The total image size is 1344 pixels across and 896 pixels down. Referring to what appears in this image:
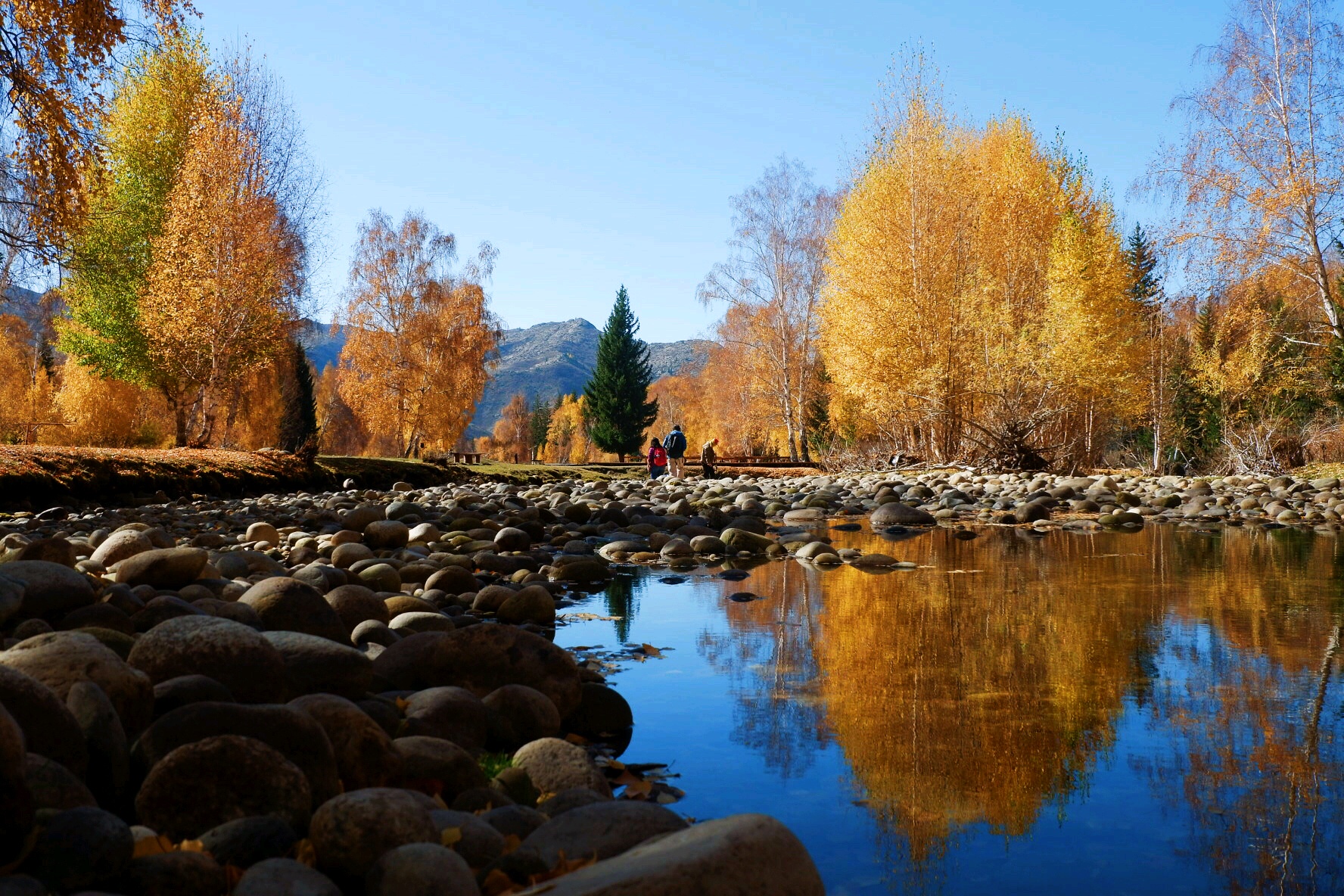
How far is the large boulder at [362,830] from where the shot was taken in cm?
180

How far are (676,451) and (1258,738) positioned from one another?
52.8ft

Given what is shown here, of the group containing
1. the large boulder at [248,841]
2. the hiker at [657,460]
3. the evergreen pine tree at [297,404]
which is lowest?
the large boulder at [248,841]

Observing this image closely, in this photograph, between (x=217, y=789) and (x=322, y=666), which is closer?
Result: (x=217, y=789)

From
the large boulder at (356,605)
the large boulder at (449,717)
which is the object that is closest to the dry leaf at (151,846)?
the large boulder at (449,717)

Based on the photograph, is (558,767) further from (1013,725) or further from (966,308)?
(966,308)

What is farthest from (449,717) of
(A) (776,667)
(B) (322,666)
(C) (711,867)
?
(A) (776,667)

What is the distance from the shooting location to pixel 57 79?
9258 millimetres

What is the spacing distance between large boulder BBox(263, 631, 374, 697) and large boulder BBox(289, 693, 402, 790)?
0.43 metres

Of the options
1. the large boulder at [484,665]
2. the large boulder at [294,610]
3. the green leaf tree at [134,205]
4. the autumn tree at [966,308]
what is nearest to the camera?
the large boulder at [484,665]

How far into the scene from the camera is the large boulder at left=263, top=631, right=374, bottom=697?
2781 millimetres

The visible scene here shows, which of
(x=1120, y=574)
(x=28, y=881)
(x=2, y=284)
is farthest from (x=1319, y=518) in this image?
(x=2, y=284)

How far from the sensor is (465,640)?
334 centimetres

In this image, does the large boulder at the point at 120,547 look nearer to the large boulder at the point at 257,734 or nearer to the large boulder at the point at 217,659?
the large boulder at the point at 217,659

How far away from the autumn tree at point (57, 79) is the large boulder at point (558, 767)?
9427 mm
